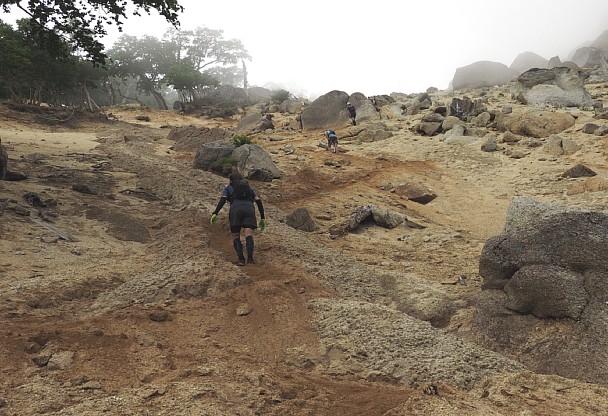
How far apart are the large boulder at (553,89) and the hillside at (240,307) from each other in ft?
39.8

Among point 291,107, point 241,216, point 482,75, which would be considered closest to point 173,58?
point 291,107

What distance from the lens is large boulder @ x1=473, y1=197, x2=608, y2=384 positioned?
4277mm

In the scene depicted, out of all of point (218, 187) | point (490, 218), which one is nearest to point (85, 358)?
point (218, 187)

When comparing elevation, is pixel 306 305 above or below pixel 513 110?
below

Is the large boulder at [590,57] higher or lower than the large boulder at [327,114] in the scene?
higher

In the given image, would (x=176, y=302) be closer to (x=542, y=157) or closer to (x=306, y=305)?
(x=306, y=305)

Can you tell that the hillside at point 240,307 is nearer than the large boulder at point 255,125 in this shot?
Yes

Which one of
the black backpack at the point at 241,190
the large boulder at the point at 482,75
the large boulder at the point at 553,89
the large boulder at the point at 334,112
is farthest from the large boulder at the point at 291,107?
the black backpack at the point at 241,190

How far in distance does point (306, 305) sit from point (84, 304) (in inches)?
116

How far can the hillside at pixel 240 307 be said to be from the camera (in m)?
3.56

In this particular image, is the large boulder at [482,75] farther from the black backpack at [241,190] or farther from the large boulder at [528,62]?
the black backpack at [241,190]

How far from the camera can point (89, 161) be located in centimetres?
1460

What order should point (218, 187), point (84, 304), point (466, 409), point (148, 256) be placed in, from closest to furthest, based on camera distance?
1. point (466, 409)
2. point (84, 304)
3. point (148, 256)
4. point (218, 187)

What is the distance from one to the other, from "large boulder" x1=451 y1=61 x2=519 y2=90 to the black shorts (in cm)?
4570
